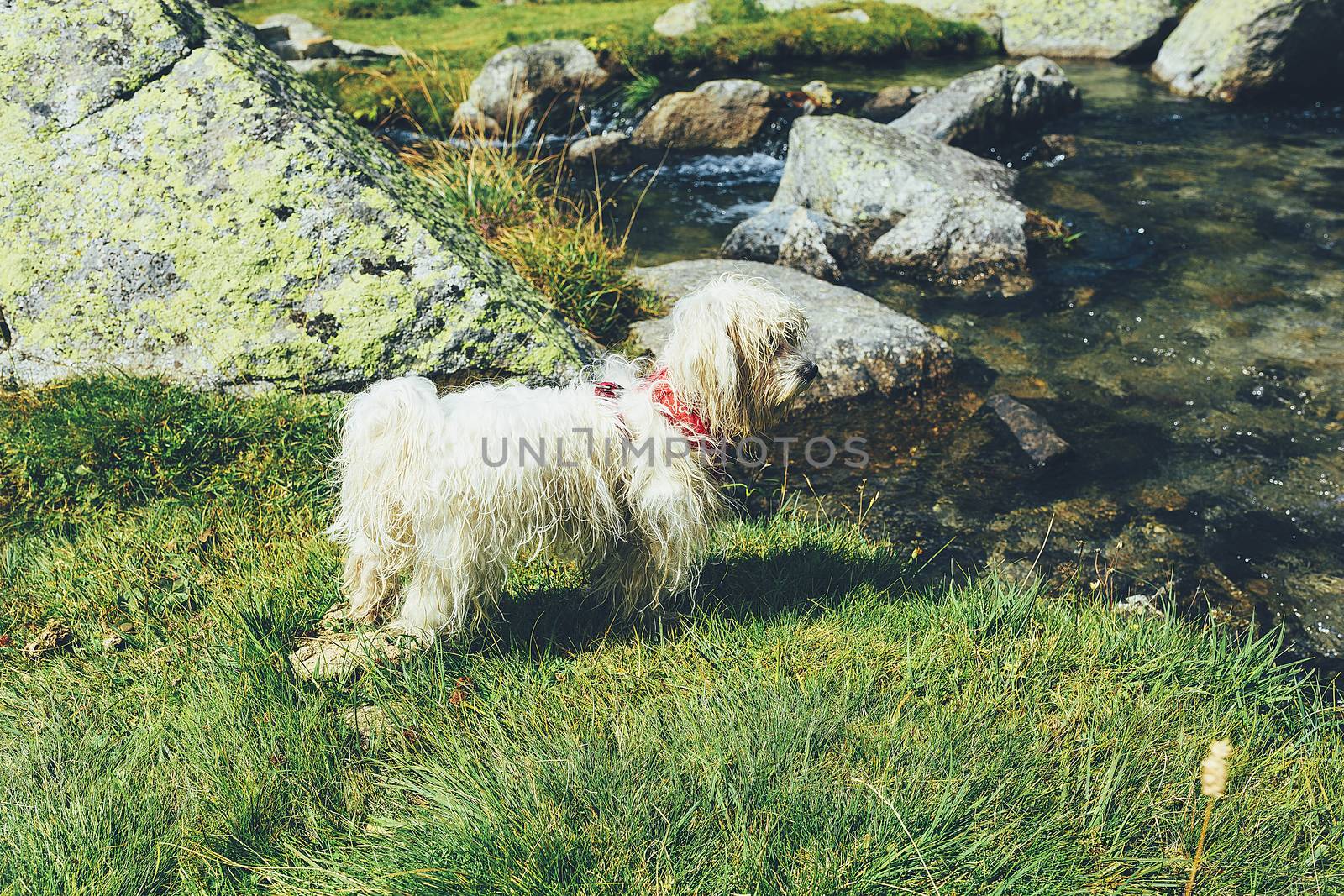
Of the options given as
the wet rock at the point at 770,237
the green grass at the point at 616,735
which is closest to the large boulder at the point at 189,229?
the green grass at the point at 616,735

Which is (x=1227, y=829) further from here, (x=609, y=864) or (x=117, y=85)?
(x=117, y=85)

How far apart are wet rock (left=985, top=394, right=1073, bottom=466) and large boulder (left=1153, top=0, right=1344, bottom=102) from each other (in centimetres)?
1315

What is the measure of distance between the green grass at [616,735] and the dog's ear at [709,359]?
1.01 meters

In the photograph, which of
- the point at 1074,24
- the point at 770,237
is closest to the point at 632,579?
the point at 770,237

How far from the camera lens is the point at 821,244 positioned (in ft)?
30.7

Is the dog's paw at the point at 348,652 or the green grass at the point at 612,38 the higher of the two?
the green grass at the point at 612,38

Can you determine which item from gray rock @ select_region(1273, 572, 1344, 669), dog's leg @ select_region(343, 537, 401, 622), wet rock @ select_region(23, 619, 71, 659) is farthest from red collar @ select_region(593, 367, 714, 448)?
gray rock @ select_region(1273, 572, 1344, 669)

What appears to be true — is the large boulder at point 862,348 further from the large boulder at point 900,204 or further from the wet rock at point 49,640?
the wet rock at point 49,640

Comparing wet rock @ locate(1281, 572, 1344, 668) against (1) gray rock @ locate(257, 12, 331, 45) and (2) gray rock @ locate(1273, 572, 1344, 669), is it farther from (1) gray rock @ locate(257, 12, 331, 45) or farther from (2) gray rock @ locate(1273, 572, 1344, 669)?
(1) gray rock @ locate(257, 12, 331, 45)

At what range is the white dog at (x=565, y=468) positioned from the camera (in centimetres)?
347

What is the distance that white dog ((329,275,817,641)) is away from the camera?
347cm

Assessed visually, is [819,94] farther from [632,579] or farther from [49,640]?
[49,640]

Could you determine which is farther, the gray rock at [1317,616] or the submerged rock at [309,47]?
the submerged rock at [309,47]

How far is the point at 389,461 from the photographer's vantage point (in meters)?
3.48
